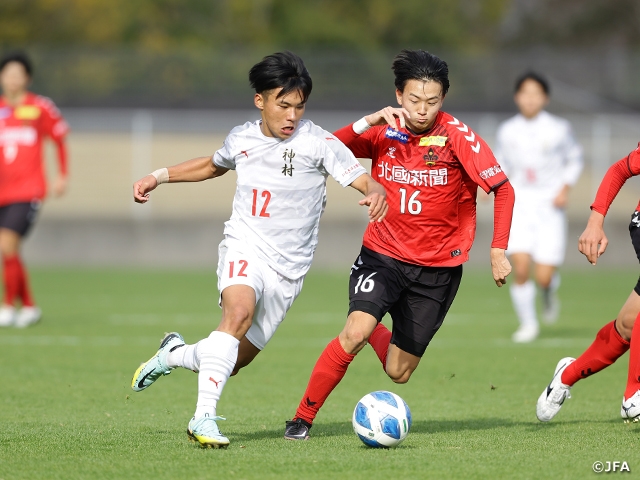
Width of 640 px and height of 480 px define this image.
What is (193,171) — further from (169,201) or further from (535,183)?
(169,201)

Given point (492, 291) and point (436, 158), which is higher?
point (436, 158)

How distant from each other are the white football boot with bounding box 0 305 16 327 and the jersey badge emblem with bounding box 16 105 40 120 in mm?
2120

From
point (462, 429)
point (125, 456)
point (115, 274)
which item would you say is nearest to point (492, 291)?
point (115, 274)

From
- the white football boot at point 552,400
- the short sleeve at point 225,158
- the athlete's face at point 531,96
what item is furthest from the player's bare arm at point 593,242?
the athlete's face at point 531,96

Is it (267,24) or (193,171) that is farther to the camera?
(267,24)

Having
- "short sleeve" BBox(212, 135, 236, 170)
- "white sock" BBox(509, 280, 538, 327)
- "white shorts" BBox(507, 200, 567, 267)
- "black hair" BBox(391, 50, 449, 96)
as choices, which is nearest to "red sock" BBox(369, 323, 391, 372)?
"short sleeve" BBox(212, 135, 236, 170)

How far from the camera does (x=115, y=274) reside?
61.7 feet

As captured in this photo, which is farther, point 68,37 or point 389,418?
point 68,37

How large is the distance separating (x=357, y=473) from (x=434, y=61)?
2453 millimetres

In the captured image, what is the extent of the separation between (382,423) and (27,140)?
301 inches

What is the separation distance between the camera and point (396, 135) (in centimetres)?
622

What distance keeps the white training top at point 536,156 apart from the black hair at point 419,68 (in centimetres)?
534

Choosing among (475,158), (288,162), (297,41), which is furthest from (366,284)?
(297,41)

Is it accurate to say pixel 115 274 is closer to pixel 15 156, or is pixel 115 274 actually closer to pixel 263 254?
pixel 15 156
